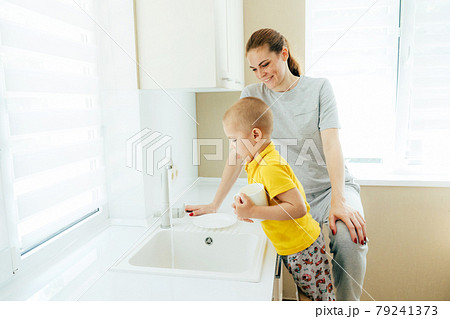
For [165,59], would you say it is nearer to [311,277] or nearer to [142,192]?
[142,192]

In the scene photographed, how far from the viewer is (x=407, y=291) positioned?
154 cm

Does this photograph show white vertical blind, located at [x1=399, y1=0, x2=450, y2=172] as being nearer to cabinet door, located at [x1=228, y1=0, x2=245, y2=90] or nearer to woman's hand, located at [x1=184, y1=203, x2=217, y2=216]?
cabinet door, located at [x1=228, y1=0, x2=245, y2=90]

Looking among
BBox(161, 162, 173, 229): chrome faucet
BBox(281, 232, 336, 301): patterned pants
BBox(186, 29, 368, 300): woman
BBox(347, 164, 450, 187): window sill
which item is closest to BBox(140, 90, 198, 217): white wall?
→ BBox(161, 162, 173, 229): chrome faucet

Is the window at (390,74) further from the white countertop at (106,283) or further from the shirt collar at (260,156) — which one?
the white countertop at (106,283)

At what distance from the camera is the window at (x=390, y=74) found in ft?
4.52

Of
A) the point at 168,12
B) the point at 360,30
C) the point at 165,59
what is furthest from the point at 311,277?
the point at 360,30

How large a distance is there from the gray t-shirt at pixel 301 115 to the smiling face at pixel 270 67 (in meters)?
0.02

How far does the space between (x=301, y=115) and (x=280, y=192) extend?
0.35 meters

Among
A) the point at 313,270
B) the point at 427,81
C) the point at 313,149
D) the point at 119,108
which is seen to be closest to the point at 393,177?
the point at 427,81

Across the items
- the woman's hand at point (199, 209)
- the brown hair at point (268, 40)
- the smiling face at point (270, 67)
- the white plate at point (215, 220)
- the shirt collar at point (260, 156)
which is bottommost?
the white plate at point (215, 220)

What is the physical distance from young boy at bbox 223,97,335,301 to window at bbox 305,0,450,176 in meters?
0.71

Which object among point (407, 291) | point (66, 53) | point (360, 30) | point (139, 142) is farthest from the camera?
point (407, 291)

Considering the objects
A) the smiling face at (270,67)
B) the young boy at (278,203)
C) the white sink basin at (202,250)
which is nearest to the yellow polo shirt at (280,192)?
the young boy at (278,203)

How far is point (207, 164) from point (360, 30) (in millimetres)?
923
